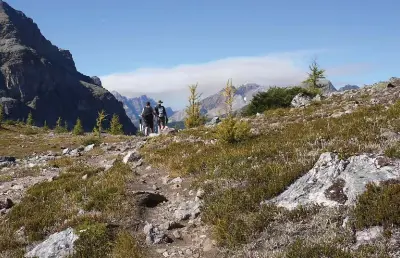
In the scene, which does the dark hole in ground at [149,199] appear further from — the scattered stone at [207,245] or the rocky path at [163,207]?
the scattered stone at [207,245]

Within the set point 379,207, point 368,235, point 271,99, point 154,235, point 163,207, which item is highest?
point 271,99

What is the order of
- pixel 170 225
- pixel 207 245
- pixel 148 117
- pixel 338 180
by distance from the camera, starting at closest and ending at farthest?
pixel 207 245, pixel 338 180, pixel 170 225, pixel 148 117

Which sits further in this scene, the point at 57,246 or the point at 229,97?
the point at 229,97

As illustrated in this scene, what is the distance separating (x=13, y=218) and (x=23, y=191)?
10.2 ft

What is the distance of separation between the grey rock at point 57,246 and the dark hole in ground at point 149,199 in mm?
2404

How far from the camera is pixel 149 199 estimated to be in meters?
11.5

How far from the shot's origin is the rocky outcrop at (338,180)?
822 cm

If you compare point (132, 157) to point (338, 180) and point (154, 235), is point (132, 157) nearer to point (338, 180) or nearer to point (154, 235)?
point (154, 235)

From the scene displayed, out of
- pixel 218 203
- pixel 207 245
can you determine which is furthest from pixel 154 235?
pixel 218 203

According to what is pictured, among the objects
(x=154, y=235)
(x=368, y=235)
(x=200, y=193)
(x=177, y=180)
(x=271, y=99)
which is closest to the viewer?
(x=368, y=235)

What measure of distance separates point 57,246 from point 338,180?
261 inches

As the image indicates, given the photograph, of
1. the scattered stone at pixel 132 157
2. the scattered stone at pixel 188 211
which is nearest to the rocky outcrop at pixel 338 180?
the scattered stone at pixel 188 211

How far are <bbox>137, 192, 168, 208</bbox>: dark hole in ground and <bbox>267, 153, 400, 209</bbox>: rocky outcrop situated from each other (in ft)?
12.9

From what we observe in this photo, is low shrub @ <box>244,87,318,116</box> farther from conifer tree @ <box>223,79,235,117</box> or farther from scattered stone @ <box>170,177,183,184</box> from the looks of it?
scattered stone @ <box>170,177,183,184</box>
